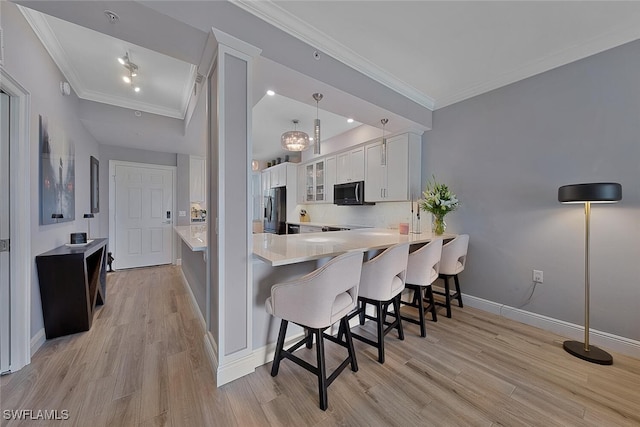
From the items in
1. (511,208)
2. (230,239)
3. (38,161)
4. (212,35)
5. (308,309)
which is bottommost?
(308,309)

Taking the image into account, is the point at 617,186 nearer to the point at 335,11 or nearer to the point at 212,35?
the point at 335,11

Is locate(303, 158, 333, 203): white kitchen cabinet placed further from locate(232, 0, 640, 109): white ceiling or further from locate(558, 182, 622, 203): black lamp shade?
locate(558, 182, 622, 203): black lamp shade

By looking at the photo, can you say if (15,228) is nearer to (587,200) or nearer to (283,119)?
(283,119)

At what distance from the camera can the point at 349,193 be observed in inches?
176

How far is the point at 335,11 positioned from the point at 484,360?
305 centimetres

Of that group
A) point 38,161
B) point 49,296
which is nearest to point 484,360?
point 49,296

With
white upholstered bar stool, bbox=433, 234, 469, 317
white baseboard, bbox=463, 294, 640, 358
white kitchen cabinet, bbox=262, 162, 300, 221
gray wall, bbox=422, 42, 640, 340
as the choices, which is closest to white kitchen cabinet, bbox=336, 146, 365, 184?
gray wall, bbox=422, 42, 640, 340

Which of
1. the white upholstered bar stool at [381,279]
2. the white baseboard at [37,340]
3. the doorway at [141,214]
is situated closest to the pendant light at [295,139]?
the white upholstered bar stool at [381,279]

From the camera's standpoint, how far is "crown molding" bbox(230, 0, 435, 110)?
1771 mm

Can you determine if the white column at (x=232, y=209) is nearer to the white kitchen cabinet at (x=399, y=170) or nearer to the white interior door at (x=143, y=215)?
the white kitchen cabinet at (x=399, y=170)

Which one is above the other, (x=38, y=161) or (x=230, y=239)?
(x=38, y=161)

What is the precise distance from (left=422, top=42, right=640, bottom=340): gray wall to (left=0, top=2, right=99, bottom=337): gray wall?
430 cm

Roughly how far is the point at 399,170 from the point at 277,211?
3.46 meters

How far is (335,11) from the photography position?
1857 mm
